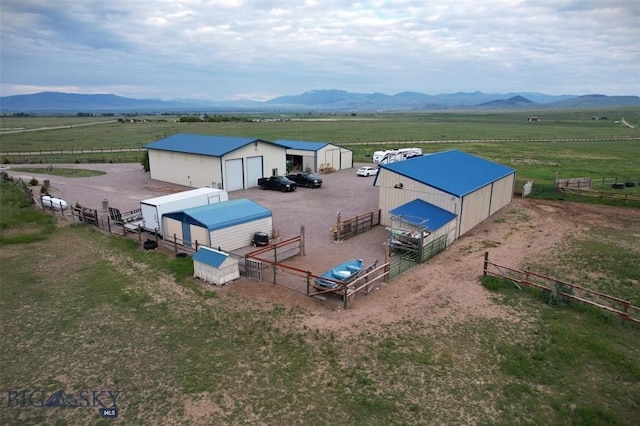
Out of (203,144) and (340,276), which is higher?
(203,144)

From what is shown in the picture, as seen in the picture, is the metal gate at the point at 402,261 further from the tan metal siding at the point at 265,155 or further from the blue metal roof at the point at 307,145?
the blue metal roof at the point at 307,145

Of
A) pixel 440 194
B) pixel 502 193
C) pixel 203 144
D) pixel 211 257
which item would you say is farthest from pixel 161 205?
pixel 502 193

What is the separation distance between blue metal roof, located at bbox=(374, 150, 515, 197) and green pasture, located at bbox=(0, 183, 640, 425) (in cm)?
876

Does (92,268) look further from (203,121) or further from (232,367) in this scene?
(203,121)

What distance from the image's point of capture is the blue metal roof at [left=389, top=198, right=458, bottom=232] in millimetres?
21891

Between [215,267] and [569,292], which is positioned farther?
[215,267]

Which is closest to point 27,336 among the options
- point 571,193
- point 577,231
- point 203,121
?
point 577,231

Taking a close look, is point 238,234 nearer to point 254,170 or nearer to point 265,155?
point 254,170

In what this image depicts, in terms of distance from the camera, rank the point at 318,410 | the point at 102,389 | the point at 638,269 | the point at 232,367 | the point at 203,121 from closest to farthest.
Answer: the point at 318,410
the point at 102,389
the point at 232,367
the point at 638,269
the point at 203,121

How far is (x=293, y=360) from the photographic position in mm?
12492

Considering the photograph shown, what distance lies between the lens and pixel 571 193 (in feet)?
112

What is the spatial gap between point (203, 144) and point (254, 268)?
80.3 feet

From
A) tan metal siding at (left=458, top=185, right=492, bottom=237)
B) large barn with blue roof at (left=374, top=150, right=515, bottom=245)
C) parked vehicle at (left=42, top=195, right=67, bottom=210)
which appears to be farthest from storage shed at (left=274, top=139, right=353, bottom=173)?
parked vehicle at (left=42, top=195, right=67, bottom=210)

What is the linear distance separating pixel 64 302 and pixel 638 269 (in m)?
24.8
